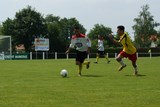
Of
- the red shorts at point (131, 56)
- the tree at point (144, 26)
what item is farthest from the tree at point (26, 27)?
the red shorts at point (131, 56)

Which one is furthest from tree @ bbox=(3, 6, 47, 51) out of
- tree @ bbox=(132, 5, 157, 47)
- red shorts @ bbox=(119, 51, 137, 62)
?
red shorts @ bbox=(119, 51, 137, 62)

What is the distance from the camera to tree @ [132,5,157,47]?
12888 cm

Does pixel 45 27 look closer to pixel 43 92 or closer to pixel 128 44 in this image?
pixel 128 44

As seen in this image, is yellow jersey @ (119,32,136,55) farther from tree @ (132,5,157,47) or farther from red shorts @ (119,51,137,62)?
tree @ (132,5,157,47)

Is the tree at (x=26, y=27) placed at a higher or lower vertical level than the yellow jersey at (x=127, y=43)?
higher

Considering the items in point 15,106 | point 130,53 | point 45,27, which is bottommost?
point 15,106

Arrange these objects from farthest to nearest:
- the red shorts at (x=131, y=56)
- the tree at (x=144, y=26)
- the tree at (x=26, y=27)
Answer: the tree at (x=144, y=26)
the tree at (x=26, y=27)
the red shorts at (x=131, y=56)

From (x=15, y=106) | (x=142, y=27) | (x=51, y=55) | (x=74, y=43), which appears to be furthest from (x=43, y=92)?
(x=142, y=27)

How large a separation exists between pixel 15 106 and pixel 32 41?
8606cm

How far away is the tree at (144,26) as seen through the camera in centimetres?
12888

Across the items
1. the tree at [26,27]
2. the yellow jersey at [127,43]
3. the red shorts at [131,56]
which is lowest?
the red shorts at [131,56]

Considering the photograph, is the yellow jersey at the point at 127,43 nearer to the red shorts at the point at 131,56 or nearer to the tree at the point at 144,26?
the red shorts at the point at 131,56

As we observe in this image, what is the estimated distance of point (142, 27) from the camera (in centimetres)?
12988

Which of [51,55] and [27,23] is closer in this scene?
[51,55]
